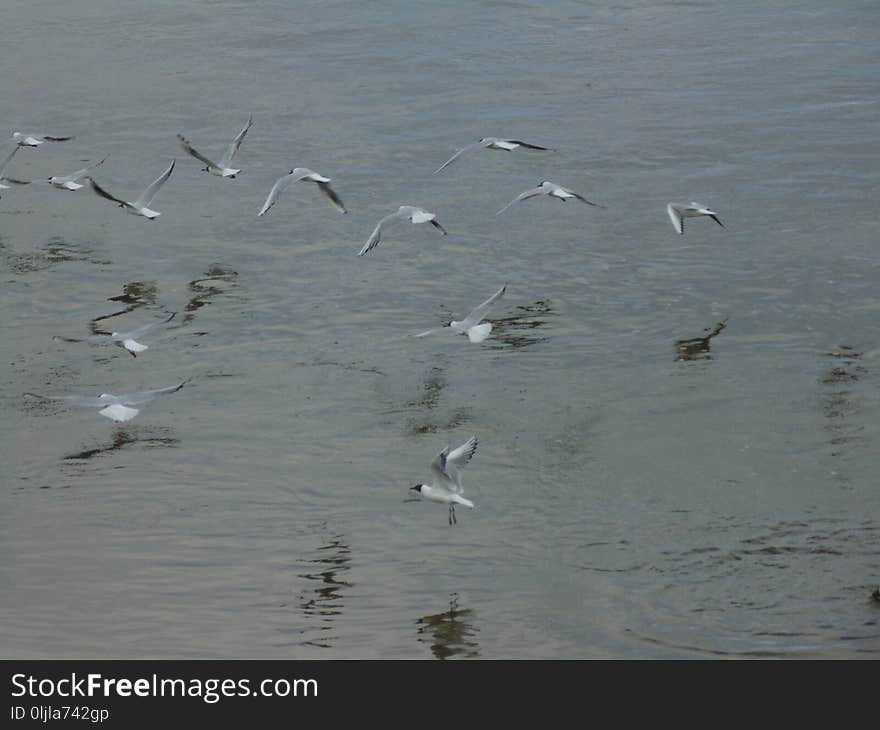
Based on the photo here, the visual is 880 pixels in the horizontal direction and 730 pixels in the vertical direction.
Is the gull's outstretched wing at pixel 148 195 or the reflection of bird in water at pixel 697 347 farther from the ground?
the gull's outstretched wing at pixel 148 195

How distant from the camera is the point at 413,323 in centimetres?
1433

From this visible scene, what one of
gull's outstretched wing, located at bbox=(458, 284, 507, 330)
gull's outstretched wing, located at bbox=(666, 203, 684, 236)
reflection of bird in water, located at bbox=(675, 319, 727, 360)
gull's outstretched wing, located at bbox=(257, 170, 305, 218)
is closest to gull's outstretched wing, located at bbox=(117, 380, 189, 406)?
gull's outstretched wing, located at bbox=(458, 284, 507, 330)

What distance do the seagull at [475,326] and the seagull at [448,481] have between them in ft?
9.67

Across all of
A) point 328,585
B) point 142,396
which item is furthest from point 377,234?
point 328,585

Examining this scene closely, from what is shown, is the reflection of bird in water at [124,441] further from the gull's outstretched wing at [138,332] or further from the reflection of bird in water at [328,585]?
the reflection of bird in water at [328,585]

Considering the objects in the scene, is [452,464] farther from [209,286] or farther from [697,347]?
[209,286]

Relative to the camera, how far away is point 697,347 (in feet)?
44.8

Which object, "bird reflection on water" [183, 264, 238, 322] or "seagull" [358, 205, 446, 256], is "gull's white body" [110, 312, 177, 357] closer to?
"bird reflection on water" [183, 264, 238, 322]

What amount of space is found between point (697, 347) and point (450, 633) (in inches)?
212

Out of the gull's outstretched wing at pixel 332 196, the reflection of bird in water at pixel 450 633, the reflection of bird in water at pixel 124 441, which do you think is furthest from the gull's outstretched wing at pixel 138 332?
the reflection of bird in water at pixel 450 633

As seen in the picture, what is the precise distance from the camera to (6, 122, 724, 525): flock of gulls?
10125mm

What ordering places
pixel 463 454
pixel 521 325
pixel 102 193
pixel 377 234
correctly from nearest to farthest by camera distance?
pixel 463 454 → pixel 521 325 → pixel 377 234 → pixel 102 193

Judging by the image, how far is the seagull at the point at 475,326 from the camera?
13.3 m

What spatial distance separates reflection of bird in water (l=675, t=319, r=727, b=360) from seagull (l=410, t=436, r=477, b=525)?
3.65 metres
